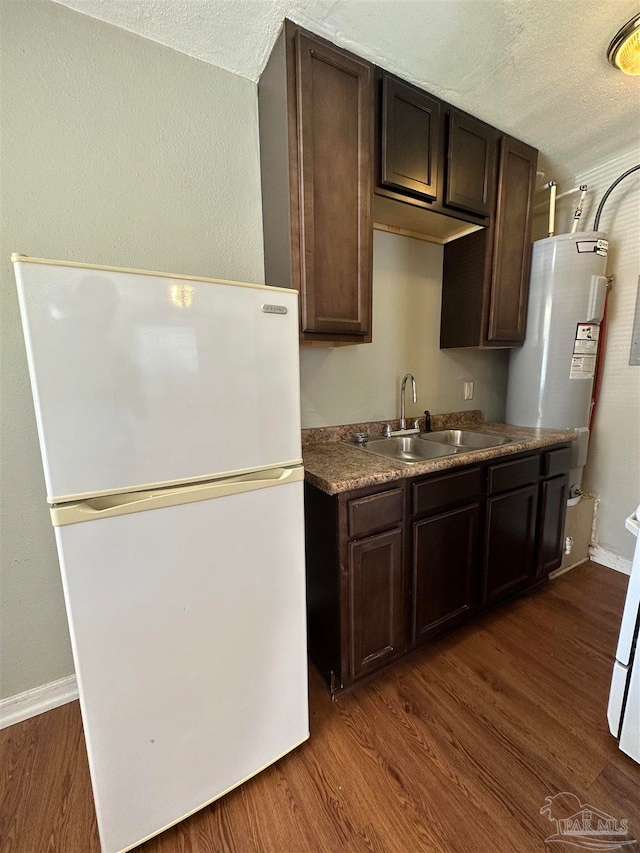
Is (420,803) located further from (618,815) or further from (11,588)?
(11,588)

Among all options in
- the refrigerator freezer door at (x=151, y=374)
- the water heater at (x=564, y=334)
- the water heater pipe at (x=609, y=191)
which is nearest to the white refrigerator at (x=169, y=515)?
the refrigerator freezer door at (x=151, y=374)

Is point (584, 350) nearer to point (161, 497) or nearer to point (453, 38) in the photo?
point (453, 38)

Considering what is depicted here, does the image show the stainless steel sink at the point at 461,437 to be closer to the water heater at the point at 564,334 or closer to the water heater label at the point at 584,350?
the water heater at the point at 564,334

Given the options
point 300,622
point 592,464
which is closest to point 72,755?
point 300,622

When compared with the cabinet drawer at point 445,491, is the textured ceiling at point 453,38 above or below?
above

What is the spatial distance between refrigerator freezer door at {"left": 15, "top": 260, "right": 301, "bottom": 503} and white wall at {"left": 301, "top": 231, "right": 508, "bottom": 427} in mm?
815

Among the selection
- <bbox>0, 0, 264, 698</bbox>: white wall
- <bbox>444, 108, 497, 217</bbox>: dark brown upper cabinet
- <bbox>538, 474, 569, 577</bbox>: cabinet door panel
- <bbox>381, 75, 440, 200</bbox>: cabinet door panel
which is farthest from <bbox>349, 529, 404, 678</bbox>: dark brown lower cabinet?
<bbox>444, 108, 497, 217</bbox>: dark brown upper cabinet

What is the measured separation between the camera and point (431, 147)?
155 centimetres

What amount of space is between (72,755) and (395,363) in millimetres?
2200

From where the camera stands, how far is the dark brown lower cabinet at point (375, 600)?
1.27 metres

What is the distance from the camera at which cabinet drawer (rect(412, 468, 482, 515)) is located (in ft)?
4.55

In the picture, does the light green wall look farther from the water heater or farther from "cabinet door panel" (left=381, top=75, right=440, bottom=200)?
the water heater

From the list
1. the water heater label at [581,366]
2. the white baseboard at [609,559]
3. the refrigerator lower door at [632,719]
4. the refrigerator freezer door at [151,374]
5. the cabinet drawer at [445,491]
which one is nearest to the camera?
the refrigerator freezer door at [151,374]

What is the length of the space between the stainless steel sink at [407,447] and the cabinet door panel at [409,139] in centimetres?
118
